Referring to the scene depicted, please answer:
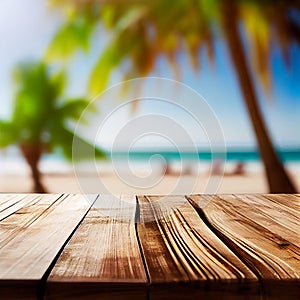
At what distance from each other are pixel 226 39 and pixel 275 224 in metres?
4.88

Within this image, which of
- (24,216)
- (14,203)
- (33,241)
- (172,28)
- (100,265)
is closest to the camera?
(100,265)

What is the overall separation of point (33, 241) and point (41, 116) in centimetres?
482

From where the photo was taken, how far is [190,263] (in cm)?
58

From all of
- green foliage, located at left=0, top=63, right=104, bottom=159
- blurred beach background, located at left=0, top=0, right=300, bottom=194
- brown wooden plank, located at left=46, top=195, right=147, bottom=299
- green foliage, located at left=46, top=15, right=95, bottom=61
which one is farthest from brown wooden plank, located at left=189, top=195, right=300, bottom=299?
green foliage, located at left=46, top=15, right=95, bottom=61

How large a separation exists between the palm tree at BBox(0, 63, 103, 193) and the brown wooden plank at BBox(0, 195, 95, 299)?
4264 millimetres

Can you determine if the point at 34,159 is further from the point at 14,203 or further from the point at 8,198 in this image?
the point at 14,203

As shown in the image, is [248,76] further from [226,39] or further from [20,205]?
[20,205]

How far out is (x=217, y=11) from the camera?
208 inches

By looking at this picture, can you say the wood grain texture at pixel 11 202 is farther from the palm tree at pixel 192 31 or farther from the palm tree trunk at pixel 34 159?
the palm tree trunk at pixel 34 159

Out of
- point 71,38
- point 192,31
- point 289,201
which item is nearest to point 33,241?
point 289,201

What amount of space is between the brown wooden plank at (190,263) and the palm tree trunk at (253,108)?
4.14m

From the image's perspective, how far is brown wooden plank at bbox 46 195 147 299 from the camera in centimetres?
50

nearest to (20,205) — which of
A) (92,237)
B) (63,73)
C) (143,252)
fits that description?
(92,237)

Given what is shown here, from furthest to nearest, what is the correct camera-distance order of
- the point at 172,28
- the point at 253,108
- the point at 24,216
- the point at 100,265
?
the point at 172,28 → the point at 253,108 → the point at 24,216 → the point at 100,265
